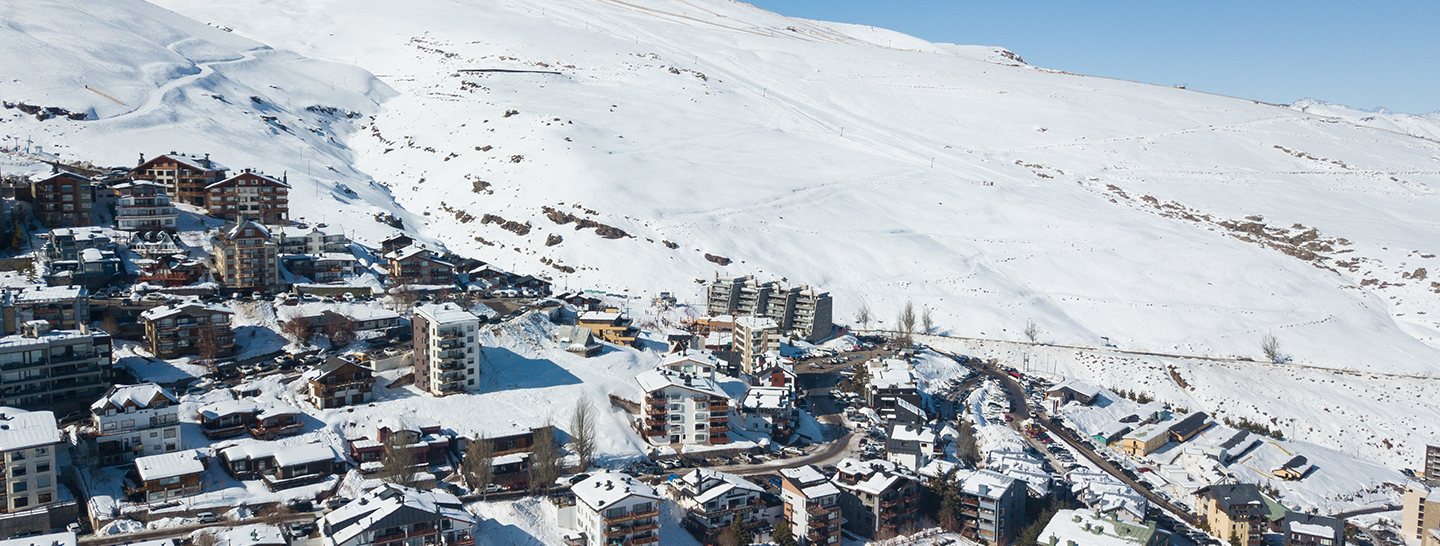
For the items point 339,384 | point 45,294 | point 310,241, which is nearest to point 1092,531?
point 339,384

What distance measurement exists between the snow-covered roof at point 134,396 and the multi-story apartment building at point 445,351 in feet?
31.9

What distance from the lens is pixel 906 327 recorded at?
62469 millimetres

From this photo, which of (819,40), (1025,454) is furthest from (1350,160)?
(1025,454)

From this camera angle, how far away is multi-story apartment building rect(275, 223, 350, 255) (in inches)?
2234

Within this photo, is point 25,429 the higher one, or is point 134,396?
point 134,396

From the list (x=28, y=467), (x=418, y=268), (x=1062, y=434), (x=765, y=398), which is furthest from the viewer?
(x=418, y=268)

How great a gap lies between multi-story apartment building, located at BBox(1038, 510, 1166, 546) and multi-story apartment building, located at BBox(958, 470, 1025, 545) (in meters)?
1.48

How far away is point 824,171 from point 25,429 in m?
73.3

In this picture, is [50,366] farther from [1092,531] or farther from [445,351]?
[1092,531]

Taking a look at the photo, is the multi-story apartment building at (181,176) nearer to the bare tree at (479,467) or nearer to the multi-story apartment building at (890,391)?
the bare tree at (479,467)

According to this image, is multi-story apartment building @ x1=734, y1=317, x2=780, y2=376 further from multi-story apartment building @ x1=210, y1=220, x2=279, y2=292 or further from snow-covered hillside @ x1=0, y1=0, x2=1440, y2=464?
multi-story apartment building @ x1=210, y1=220, x2=279, y2=292

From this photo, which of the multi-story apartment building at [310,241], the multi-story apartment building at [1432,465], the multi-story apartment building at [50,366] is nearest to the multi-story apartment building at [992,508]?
the multi-story apartment building at [1432,465]

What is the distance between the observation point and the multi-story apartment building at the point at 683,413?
4153 centimetres

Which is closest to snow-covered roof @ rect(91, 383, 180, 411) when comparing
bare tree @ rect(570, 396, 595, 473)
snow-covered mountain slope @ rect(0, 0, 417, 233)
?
bare tree @ rect(570, 396, 595, 473)
